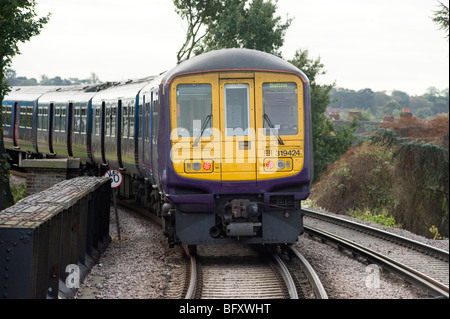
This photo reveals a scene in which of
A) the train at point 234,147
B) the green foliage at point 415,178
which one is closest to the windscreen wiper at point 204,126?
the train at point 234,147

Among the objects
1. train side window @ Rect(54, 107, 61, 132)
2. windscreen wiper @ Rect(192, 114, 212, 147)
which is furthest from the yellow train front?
train side window @ Rect(54, 107, 61, 132)

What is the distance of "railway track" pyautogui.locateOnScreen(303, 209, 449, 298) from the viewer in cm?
939

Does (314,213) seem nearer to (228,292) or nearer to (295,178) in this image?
(295,178)

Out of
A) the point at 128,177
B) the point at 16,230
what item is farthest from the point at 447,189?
the point at 16,230

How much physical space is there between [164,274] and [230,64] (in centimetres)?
314

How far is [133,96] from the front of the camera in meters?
16.3

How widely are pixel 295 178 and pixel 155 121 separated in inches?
109

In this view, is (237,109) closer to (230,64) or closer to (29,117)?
(230,64)

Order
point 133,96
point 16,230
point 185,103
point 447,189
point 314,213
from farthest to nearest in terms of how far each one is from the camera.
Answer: point 447,189 < point 314,213 < point 133,96 < point 185,103 < point 16,230

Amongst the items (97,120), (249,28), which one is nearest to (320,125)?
(249,28)

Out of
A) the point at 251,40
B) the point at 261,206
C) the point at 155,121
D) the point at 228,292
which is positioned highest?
the point at 251,40

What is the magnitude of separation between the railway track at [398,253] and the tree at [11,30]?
288 inches

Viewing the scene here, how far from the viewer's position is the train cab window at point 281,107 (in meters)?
10.7
